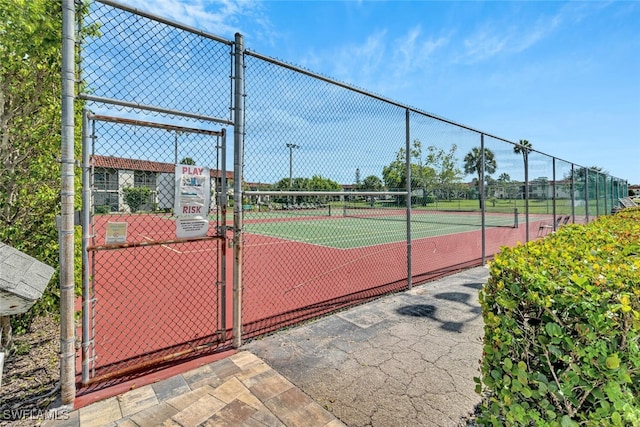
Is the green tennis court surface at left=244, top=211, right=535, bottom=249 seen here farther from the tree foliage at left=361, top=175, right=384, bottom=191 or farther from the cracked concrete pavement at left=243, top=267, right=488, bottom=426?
the cracked concrete pavement at left=243, top=267, right=488, bottom=426

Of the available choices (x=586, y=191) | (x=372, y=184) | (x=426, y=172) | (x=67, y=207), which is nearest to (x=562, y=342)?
(x=67, y=207)

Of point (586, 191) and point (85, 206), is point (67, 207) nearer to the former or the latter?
point (85, 206)

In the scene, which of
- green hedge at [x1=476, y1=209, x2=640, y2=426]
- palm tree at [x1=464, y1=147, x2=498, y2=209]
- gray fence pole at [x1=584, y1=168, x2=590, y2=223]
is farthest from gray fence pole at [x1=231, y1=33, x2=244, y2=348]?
gray fence pole at [x1=584, y1=168, x2=590, y2=223]

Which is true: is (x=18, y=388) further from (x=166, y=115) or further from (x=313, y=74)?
(x=313, y=74)

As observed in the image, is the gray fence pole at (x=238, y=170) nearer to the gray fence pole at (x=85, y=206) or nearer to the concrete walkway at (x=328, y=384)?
the concrete walkway at (x=328, y=384)

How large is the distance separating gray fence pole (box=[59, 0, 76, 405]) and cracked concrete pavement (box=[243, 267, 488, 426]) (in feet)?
4.64

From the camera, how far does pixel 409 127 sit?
4.89m

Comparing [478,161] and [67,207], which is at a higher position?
[478,161]

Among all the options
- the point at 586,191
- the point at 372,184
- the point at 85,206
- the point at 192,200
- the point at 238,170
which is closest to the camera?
the point at 85,206

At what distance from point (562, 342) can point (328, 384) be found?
173 centimetres

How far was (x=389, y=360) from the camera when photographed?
9.48 ft

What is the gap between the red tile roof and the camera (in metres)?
2.48

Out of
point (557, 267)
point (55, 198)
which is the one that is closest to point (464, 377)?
point (557, 267)

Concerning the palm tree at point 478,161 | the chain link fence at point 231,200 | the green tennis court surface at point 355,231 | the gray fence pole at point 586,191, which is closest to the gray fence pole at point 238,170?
the chain link fence at point 231,200
